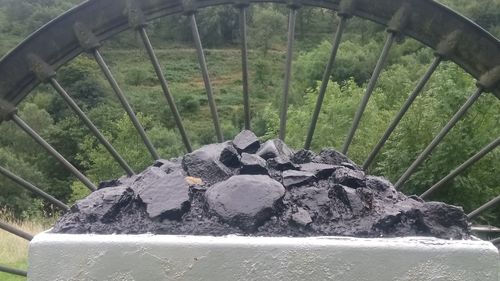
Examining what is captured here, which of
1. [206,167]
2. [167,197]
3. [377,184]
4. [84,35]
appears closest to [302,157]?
[377,184]

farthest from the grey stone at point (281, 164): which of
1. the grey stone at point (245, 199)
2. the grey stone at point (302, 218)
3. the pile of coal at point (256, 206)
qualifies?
the grey stone at point (302, 218)

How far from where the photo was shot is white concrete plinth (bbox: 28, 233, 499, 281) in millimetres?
2166

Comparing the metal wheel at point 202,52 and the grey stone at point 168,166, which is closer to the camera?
the grey stone at point 168,166

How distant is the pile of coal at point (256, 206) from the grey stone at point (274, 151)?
0.13 metres

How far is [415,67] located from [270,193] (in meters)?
19.1

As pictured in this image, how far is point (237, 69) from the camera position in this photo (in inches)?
1239

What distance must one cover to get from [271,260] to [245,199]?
0.31m

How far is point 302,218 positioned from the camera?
2338 mm

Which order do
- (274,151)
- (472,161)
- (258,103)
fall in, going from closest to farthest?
(274,151) < (472,161) < (258,103)

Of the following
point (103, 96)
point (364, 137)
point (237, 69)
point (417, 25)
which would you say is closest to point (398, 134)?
point (364, 137)

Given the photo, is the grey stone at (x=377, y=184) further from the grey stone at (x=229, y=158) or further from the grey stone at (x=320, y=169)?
the grey stone at (x=229, y=158)

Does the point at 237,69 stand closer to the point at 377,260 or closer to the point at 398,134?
the point at 398,134

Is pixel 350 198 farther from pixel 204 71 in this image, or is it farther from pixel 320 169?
pixel 204 71

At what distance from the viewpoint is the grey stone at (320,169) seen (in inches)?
106
